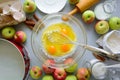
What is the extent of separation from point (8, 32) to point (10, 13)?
0.06m

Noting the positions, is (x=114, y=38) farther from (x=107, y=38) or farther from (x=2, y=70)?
(x=2, y=70)

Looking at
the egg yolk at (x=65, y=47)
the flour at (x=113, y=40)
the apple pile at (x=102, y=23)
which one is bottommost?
the egg yolk at (x=65, y=47)

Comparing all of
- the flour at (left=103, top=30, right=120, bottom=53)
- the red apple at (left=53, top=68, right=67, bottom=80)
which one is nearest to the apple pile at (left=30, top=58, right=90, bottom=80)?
the red apple at (left=53, top=68, right=67, bottom=80)

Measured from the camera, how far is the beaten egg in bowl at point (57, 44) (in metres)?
1.05

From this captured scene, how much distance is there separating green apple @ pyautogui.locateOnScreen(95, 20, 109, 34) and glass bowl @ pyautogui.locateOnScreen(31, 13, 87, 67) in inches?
1.8

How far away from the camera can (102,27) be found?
3.44ft

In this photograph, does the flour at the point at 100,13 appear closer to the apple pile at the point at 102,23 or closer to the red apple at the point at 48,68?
the apple pile at the point at 102,23

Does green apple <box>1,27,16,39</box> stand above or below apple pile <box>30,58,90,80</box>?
above

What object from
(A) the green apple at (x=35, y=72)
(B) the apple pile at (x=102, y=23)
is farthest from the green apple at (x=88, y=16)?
(A) the green apple at (x=35, y=72)

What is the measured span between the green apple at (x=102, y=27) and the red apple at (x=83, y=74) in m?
0.13

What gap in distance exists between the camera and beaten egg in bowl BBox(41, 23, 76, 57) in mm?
1047

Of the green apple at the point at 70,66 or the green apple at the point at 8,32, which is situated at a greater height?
the green apple at the point at 8,32

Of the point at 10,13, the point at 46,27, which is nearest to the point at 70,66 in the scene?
the point at 46,27

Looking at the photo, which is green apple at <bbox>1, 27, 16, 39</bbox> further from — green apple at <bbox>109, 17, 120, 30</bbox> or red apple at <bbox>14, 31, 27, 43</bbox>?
green apple at <bbox>109, 17, 120, 30</bbox>
